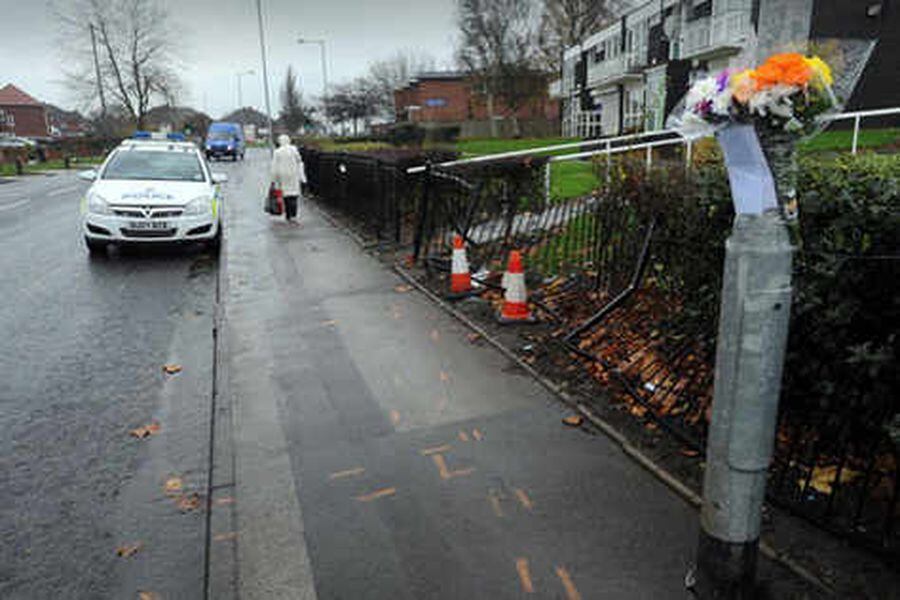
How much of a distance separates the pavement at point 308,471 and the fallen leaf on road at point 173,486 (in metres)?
0.01

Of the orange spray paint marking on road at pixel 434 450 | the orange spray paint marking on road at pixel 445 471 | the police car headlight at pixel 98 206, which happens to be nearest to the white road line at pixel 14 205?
the police car headlight at pixel 98 206

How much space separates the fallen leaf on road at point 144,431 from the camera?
418 cm

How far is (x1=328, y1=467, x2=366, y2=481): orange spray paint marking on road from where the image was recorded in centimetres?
353

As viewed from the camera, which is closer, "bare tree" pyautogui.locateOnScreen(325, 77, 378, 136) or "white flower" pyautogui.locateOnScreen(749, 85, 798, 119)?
"white flower" pyautogui.locateOnScreen(749, 85, 798, 119)

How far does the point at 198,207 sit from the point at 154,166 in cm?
159

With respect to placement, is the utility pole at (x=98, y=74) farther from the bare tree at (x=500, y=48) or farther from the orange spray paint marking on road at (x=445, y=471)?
the orange spray paint marking on road at (x=445, y=471)

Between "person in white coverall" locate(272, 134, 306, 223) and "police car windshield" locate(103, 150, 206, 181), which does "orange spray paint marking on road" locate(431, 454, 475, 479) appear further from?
"person in white coverall" locate(272, 134, 306, 223)

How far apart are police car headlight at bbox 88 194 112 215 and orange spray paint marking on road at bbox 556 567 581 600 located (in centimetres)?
899

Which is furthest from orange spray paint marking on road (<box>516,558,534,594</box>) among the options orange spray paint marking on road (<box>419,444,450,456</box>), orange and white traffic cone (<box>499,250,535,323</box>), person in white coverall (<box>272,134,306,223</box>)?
person in white coverall (<box>272,134,306,223</box>)

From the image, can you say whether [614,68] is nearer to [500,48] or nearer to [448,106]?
[500,48]

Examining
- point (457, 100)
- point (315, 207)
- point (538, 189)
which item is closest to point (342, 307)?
point (538, 189)

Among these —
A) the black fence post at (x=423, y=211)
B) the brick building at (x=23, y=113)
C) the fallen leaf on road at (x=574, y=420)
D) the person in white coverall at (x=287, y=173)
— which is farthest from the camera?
the brick building at (x=23, y=113)

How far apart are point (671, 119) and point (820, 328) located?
1.27 metres

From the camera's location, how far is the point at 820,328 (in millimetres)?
2957
